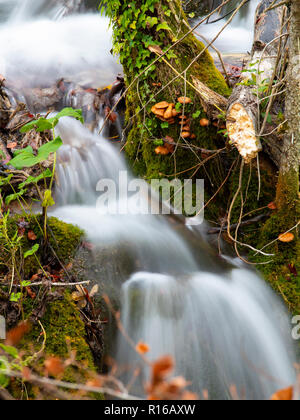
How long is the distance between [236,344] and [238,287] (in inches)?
19.5

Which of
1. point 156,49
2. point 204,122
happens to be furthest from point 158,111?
point 156,49

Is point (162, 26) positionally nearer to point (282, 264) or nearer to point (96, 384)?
point (282, 264)

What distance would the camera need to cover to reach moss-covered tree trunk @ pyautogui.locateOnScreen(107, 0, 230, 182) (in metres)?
3.43

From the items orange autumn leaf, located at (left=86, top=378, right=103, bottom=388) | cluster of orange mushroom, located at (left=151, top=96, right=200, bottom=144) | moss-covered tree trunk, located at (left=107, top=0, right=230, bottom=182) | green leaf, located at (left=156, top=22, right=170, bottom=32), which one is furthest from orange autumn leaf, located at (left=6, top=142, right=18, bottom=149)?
orange autumn leaf, located at (left=86, top=378, right=103, bottom=388)

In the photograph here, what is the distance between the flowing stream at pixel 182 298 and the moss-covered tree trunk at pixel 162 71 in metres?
0.60

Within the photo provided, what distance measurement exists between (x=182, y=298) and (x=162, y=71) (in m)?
2.39

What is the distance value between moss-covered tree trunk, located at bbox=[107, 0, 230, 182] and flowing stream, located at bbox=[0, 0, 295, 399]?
0.60 meters

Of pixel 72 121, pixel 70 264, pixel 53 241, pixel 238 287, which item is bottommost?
pixel 238 287

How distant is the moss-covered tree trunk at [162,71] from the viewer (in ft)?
11.3

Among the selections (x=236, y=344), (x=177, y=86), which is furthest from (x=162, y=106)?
(x=236, y=344)

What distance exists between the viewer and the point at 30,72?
606cm

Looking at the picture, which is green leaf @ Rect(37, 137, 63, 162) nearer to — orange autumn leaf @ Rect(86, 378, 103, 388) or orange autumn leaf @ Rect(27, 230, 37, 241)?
orange autumn leaf @ Rect(27, 230, 37, 241)

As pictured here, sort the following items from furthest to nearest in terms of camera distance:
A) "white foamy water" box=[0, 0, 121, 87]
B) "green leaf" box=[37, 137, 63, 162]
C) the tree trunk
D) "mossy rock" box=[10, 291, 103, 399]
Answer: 1. "white foamy water" box=[0, 0, 121, 87]
2. the tree trunk
3. "green leaf" box=[37, 137, 63, 162]
4. "mossy rock" box=[10, 291, 103, 399]
